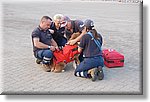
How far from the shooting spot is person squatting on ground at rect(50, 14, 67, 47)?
5.21 metres

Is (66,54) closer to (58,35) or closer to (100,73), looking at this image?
(58,35)

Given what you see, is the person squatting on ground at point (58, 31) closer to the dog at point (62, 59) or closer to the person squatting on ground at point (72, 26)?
the person squatting on ground at point (72, 26)

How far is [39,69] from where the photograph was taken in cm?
527

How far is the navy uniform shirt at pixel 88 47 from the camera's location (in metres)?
4.77

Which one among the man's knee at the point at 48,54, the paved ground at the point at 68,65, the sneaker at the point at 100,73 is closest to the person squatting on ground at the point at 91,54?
the sneaker at the point at 100,73

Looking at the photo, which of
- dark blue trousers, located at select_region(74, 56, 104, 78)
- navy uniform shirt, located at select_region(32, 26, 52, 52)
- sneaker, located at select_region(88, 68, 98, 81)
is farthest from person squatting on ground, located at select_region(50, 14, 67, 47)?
sneaker, located at select_region(88, 68, 98, 81)

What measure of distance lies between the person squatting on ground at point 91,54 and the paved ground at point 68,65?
0.40 ft

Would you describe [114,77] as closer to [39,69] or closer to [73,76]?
[73,76]

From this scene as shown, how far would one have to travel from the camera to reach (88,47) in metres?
4.80

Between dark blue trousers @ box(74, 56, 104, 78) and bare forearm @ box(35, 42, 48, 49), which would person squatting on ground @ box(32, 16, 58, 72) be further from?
dark blue trousers @ box(74, 56, 104, 78)

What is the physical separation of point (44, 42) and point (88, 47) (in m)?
0.77

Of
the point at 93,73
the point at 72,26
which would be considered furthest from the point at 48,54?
the point at 93,73

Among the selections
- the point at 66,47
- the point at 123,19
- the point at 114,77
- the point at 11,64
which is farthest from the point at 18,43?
the point at 123,19

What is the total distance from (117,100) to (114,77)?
77cm
